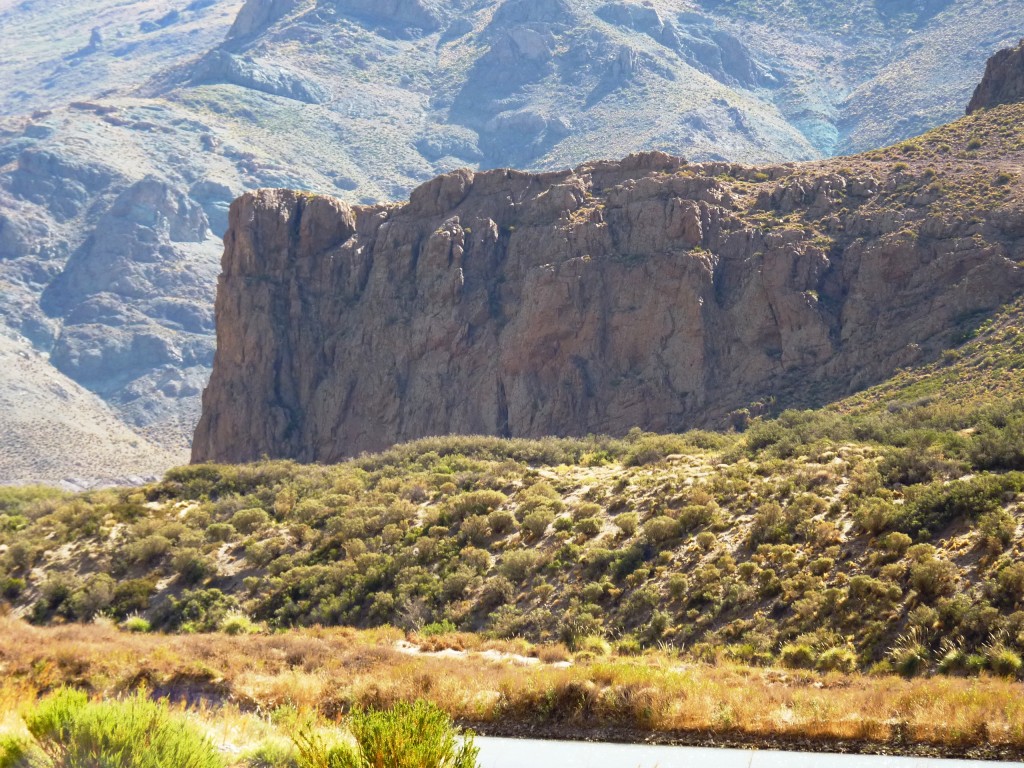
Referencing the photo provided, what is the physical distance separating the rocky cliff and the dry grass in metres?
40.2

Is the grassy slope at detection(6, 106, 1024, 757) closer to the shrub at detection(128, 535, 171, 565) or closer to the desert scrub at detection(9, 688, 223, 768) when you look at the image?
the shrub at detection(128, 535, 171, 565)

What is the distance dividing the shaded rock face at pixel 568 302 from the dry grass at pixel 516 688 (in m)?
40.3

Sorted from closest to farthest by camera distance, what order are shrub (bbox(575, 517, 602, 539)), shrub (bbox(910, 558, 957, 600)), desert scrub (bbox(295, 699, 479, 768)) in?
desert scrub (bbox(295, 699, 479, 768)) → shrub (bbox(910, 558, 957, 600)) → shrub (bbox(575, 517, 602, 539))

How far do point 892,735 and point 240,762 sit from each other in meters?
7.87

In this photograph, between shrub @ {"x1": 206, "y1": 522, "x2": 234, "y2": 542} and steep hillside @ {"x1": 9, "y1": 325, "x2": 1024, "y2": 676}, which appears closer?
steep hillside @ {"x1": 9, "y1": 325, "x2": 1024, "y2": 676}

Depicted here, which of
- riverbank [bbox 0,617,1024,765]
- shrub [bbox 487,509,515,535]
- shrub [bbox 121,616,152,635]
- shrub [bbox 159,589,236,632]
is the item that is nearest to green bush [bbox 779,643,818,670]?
riverbank [bbox 0,617,1024,765]

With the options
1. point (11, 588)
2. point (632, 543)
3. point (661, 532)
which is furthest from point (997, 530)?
point (11, 588)

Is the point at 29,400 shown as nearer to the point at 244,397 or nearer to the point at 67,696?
the point at 244,397

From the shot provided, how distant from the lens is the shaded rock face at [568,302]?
6091cm

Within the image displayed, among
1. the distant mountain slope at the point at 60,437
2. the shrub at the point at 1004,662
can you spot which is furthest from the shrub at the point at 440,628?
the distant mountain slope at the point at 60,437

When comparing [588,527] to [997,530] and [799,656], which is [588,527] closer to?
[799,656]

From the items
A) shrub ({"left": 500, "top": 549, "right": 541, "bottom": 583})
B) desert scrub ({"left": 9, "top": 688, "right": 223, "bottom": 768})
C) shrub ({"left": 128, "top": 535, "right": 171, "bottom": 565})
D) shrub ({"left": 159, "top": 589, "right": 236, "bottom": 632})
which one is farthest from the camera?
shrub ({"left": 128, "top": 535, "right": 171, "bottom": 565})

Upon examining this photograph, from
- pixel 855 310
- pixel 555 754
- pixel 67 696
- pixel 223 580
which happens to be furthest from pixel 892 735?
pixel 855 310

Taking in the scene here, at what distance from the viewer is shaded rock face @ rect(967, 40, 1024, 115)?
73875mm
